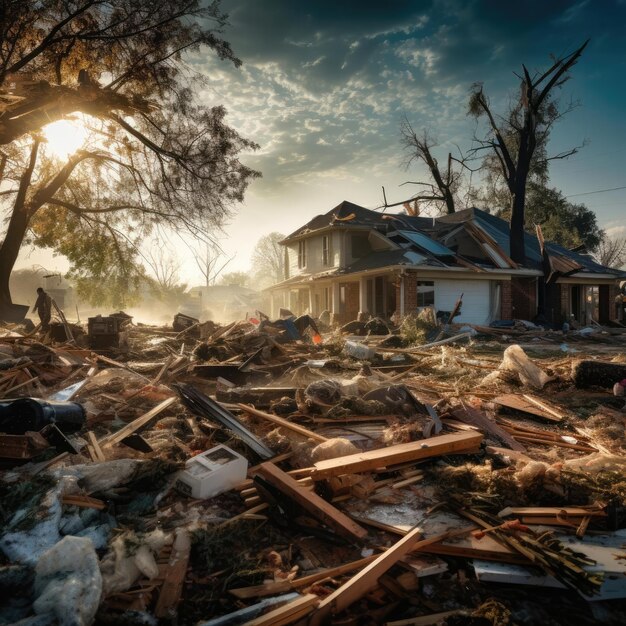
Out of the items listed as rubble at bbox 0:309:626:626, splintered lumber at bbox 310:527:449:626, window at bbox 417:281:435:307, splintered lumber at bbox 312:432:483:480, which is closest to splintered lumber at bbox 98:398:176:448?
rubble at bbox 0:309:626:626

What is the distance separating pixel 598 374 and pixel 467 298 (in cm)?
1444

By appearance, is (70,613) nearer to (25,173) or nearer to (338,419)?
(338,419)

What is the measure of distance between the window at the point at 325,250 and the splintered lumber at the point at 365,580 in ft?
69.8

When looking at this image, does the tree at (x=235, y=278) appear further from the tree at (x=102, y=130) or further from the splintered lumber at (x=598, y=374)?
the splintered lumber at (x=598, y=374)

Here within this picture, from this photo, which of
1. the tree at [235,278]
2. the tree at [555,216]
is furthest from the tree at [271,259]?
the tree at [555,216]

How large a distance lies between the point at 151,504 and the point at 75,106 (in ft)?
34.3

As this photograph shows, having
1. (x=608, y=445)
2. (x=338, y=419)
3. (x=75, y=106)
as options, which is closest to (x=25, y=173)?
(x=75, y=106)

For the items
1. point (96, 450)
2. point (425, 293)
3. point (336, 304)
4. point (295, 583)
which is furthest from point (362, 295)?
point (295, 583)

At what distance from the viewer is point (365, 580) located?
2.39 meters

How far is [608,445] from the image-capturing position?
15.3ft

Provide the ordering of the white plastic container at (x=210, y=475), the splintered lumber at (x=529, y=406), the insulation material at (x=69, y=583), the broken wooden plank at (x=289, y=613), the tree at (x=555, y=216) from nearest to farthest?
1. the insulation material at (x=69, y=583)
2. the broken wooden plank at (x=289, y=613)
3. the white plastic container at (x=210, y=475)
4. the splintered lumber at (x=529, y=406)
5. the tree at (x=555, y=216)

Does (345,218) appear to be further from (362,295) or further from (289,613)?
(289,613)

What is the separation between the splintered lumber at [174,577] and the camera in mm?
2275

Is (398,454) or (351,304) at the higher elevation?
(351,304)
